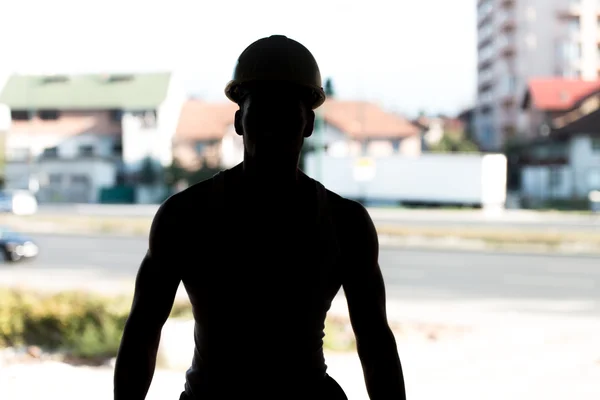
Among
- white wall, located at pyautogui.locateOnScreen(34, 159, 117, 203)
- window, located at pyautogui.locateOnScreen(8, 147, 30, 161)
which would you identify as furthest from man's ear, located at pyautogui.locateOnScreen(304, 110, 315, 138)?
window, located at pyautogui.locateOnScreen(8, 147, 30, 161)

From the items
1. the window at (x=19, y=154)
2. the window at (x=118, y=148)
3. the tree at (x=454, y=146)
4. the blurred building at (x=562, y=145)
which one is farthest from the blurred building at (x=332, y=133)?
the window at (x=19, y=154)

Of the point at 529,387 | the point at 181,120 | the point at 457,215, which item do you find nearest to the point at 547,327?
the point at 529,387

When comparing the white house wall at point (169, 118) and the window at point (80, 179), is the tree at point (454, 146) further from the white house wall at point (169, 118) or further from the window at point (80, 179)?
the window at point (80, 179)

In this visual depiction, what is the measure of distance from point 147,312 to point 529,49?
188 feet

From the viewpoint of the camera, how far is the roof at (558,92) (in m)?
43.5

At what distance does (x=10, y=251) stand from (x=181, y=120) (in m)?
30.0

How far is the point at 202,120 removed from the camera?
4359 centimetres

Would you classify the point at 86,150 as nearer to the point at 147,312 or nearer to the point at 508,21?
the point at 508,21

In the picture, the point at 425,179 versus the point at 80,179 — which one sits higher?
the point at 80,179

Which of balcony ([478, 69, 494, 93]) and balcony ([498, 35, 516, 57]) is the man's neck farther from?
balcony ([478, 69, 494, 93])

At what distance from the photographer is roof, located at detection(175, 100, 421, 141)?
4234cm

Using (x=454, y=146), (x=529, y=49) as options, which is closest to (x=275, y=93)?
(x=454, y=146)

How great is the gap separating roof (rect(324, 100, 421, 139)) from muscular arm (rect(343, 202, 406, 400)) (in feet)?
134

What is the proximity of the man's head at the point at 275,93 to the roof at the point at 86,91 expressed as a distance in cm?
4218
